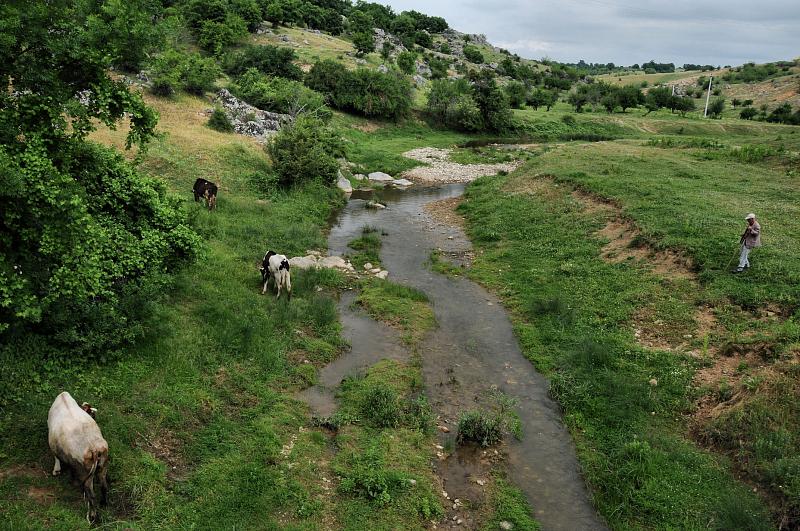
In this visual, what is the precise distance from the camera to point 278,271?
18.1 metres

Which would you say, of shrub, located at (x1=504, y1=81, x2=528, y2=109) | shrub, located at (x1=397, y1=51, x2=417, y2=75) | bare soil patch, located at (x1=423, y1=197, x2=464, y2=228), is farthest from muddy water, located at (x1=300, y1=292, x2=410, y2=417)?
shrub, located at (x1=504, y1=81, x2=528, y2=109)

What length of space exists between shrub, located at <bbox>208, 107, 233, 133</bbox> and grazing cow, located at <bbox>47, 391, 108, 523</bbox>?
3274cm

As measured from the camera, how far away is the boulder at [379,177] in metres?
43.8

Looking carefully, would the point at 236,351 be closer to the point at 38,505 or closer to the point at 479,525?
the point at 38,505

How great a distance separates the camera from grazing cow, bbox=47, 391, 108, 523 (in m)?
8.46

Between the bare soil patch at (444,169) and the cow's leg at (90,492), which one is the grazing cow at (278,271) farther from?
the bare soil patch at (444,169)

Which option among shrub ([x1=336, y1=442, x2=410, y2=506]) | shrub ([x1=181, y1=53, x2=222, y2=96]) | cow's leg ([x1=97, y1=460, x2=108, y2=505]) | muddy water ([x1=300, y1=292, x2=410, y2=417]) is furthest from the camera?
shrub ([x1=181, y1=53, x2=222, y2=96])

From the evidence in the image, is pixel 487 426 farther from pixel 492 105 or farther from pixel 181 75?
pixel 492 105

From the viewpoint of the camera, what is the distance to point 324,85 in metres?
62.7

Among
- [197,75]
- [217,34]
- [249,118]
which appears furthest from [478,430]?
[217,34]

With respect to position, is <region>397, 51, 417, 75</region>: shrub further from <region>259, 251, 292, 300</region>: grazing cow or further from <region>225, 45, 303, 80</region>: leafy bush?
<region>259, 251, 292, 300</region>: grazing cow

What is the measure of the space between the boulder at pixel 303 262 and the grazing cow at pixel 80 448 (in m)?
12.8

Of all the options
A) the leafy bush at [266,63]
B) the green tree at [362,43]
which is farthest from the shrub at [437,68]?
the leafy bush at [266,63]

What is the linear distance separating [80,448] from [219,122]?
33808 mm
